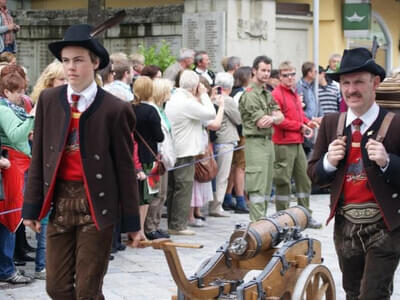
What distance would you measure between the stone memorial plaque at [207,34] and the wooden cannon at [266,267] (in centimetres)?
1187

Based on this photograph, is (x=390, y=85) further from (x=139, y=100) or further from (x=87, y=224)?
(x=139, y=100)

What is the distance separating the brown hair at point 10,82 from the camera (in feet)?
27.9

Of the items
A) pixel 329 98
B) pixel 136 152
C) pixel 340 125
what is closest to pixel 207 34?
pixel 329 98

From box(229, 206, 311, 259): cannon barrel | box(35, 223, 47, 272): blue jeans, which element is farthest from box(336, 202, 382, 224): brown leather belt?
box(35, 223, 47, 272): blue jeans

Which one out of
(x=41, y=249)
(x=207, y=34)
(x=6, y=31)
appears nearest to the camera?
(x=41, y=249)

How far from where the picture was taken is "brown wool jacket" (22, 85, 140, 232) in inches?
226

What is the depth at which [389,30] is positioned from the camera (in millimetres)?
25938

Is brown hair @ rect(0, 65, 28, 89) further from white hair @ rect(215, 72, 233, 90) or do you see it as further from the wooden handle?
white hair @ rect(215, 72, 233, 90)

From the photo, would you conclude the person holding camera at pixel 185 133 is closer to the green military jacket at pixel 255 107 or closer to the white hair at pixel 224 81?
the green military jacket at pixel 255 107

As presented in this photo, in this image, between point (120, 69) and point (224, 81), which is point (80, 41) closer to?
point (120, 69)

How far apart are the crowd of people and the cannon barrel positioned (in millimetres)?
785

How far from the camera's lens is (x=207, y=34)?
63.2 ft

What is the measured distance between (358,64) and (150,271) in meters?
4.10

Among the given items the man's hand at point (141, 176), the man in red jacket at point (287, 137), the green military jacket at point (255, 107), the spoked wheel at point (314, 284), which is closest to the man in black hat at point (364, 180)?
the spoked wheel at point (314, 284)
